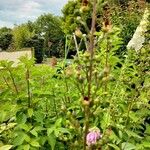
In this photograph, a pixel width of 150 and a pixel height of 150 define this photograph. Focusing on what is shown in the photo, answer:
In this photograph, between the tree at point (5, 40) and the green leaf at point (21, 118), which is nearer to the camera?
the green leaf at point (21, 118)

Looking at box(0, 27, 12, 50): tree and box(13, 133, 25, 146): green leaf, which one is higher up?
box(13, 133, 25, 146): green leaf

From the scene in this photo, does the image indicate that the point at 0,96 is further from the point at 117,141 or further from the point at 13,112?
the point at 117,141

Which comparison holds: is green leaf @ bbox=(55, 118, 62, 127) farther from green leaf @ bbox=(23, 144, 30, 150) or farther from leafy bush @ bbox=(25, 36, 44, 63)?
leafy bush @ bbox=(25, 36, 44, 63)

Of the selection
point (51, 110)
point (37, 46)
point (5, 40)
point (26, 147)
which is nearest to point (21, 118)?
point (26, 147)

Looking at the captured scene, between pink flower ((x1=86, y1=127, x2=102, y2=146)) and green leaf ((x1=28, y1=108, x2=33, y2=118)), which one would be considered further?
green leaf ((x1=28, y1=108, x2=33, y2=118))

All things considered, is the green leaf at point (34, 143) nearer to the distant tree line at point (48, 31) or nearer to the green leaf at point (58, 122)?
the green leaf at point (58, 122)

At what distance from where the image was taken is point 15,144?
287cm

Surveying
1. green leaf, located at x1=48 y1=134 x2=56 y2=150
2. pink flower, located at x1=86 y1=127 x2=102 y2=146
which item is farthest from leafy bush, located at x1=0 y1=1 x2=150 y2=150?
pink flower, located at x1=86 y1=127 x2=102 y2=146

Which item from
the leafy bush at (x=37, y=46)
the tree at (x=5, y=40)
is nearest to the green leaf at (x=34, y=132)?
the leafy bush at (x=37, y=46)

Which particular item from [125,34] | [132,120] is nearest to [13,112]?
[132,120]

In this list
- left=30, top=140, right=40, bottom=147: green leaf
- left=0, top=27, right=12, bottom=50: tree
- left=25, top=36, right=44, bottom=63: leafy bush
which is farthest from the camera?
left=0, top=27, right=12, bottom=50: tree

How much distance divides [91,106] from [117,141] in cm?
122

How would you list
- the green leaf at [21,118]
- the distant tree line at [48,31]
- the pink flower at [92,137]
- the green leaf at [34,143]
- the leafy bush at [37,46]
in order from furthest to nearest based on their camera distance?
the leafy bush at [37,46], the distant tree line at [48,31], the green leaf at [21,118], the green leaf at [34,143], the pink flower at [92,137]

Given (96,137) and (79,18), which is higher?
(79,18)
